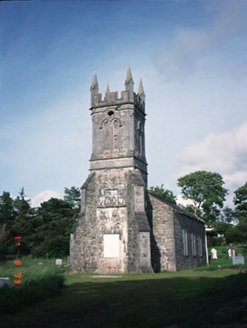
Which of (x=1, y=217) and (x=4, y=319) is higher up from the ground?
(x=1, y=217)

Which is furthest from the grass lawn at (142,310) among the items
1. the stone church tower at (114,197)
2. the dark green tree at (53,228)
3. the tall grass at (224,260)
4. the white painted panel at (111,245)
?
the dark green tree at (53,228)

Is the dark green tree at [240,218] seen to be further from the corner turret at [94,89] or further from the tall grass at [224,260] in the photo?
the corner turret at [94,89]

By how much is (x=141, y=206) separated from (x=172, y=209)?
137 inches

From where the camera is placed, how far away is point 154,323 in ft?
22.6

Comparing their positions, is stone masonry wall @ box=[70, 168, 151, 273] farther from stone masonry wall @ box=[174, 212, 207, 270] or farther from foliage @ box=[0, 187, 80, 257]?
foliage @ box=[0, 187, 80, 257]

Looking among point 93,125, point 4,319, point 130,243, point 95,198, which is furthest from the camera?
point 93,125

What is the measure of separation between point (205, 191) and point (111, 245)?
A: 4226 centimetres

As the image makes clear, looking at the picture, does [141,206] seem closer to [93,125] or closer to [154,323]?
[93,125]

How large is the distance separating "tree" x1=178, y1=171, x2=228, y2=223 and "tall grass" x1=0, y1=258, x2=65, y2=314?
177 feet

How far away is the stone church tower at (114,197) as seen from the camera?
26.1 m

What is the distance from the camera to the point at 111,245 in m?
26.6

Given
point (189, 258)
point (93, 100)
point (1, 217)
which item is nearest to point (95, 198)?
point (93, 100)

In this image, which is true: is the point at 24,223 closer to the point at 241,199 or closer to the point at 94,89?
the point at 94,89

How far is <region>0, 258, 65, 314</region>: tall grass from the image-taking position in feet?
32.9
